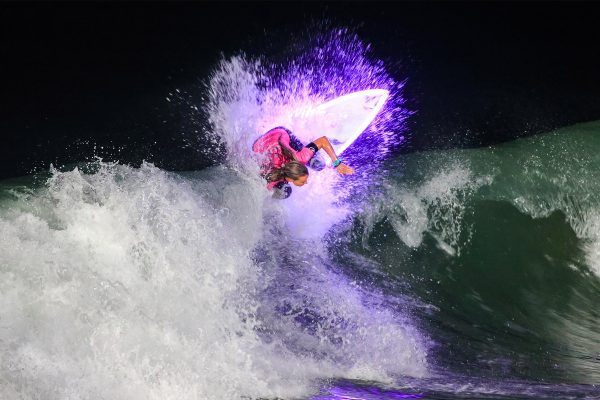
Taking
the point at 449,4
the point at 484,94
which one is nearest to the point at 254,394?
the point at 484,94

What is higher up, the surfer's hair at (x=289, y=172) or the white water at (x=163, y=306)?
the surfer's hair at (x=289, y=172)

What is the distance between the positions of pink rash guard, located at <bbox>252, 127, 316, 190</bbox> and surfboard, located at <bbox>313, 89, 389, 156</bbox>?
38.1 inches

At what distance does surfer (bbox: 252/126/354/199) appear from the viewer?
259 inches

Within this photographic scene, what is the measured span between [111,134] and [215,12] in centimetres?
227

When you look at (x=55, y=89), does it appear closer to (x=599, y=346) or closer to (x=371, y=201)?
(x=371, y=201)

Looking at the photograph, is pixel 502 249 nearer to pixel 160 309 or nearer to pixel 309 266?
pixel 309 266

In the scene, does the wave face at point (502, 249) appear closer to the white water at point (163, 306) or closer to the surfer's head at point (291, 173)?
the white water at point (163, 306)

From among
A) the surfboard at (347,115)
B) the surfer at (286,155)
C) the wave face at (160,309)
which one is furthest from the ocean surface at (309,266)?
the surfer at (286,155)

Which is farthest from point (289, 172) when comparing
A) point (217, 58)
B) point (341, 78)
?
point (341, 78)

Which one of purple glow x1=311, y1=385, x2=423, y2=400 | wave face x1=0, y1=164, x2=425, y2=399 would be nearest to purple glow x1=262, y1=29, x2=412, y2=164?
wave face x1=0, y1=164, x2=425, y2=399

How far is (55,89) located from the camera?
274 inches

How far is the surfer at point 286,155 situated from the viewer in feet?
21.6

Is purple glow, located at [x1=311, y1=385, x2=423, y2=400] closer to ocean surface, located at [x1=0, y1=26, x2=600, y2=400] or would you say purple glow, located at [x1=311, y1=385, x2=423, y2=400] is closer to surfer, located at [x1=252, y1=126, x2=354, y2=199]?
ocean surface, located at [x1=0, y1=26, x2=600, y2=400]

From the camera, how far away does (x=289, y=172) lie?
6.54 m
